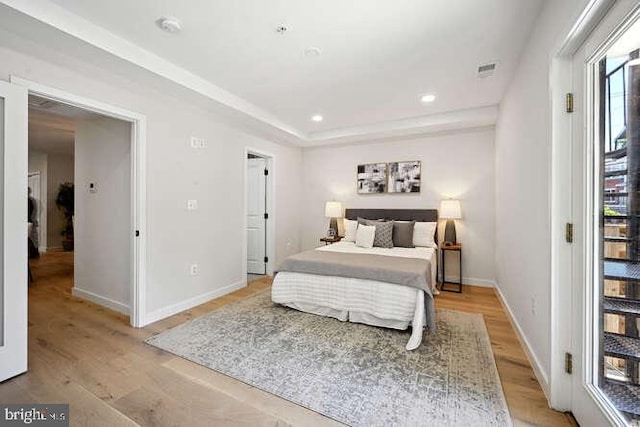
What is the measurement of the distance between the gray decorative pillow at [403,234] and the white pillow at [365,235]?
0.35 meters

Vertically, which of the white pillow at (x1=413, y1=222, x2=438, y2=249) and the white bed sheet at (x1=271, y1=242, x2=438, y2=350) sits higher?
the white pillow at (x1=413, y1=222, x2=438, y2=249)

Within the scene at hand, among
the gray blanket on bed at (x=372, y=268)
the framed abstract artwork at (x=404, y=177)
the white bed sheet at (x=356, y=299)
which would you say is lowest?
the white bed sheet at (x=356, y=299)

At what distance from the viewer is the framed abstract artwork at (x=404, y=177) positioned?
Result: 15.0 ft

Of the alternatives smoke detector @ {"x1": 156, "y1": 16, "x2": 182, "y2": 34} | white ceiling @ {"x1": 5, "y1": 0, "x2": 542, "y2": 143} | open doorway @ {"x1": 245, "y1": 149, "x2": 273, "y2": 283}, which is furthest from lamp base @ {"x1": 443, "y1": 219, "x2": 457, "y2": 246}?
smoke detector @ {"x1": 156, "y1": 16, "x2": 182, "y2": 34}

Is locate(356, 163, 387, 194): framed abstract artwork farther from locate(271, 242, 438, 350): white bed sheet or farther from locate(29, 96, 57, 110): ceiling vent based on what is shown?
locate(29, 96, 57, 110): ceiling vent

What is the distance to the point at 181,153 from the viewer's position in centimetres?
318

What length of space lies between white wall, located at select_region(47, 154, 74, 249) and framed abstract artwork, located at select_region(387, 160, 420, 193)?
8.07m

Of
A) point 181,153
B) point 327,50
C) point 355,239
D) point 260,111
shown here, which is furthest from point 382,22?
point 355,239

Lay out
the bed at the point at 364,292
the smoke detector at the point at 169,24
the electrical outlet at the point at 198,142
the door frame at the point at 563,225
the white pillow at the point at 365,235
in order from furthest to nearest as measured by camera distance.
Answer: the white pillow at the point at 365,235, the electrical outlet at the point at 198,142, the bed at the point at 364,292, the smoke detector at the point at 169,24, the door frame at the point at 563,225

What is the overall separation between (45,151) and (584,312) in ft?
31.5

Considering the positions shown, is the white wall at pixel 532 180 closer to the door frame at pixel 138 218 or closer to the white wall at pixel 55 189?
the door frame at pixel 138 218

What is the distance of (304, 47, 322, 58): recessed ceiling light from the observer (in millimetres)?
2342

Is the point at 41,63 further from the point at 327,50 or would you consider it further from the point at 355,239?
the point at 355,239

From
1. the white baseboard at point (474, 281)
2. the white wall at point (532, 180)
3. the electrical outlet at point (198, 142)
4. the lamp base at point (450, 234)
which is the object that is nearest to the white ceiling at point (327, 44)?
the white wall at point (532, 180)
